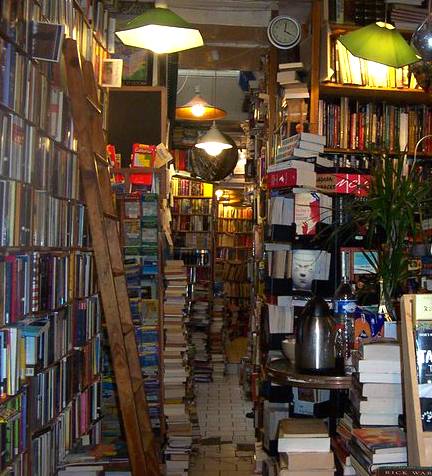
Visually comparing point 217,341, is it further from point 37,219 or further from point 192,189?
point 37,219

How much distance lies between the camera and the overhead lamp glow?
6.86m

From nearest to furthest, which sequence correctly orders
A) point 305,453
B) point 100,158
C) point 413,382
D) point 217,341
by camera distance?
point 413,382, point 305,453, point 100,158, point 217,341

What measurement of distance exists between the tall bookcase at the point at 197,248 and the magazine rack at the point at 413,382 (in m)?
5.74

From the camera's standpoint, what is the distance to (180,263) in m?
4.57

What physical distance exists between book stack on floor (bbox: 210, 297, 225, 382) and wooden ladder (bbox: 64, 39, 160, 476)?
4.73 metres

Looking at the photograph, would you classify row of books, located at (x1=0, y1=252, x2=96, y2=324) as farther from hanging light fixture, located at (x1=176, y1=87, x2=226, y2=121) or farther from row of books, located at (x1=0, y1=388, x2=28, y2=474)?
hanging light fixture, located at (x1=176, y1=87, x2=226, y2=121)

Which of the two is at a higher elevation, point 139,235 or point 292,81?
point 292,81

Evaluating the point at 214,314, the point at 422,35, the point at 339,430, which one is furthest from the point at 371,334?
the point at 214,314

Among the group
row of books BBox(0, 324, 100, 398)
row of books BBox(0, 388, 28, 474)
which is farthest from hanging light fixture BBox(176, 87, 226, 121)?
row of books BBox(0, 388, 28, 474)

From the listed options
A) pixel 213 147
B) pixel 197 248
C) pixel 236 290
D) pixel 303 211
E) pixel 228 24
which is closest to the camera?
pixel 303 211

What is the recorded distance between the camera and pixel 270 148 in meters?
5.02

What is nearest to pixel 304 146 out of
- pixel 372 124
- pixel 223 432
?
pixel 372 124

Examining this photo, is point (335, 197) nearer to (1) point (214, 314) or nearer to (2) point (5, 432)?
(2) point (5, 432)

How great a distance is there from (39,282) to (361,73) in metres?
2.54
